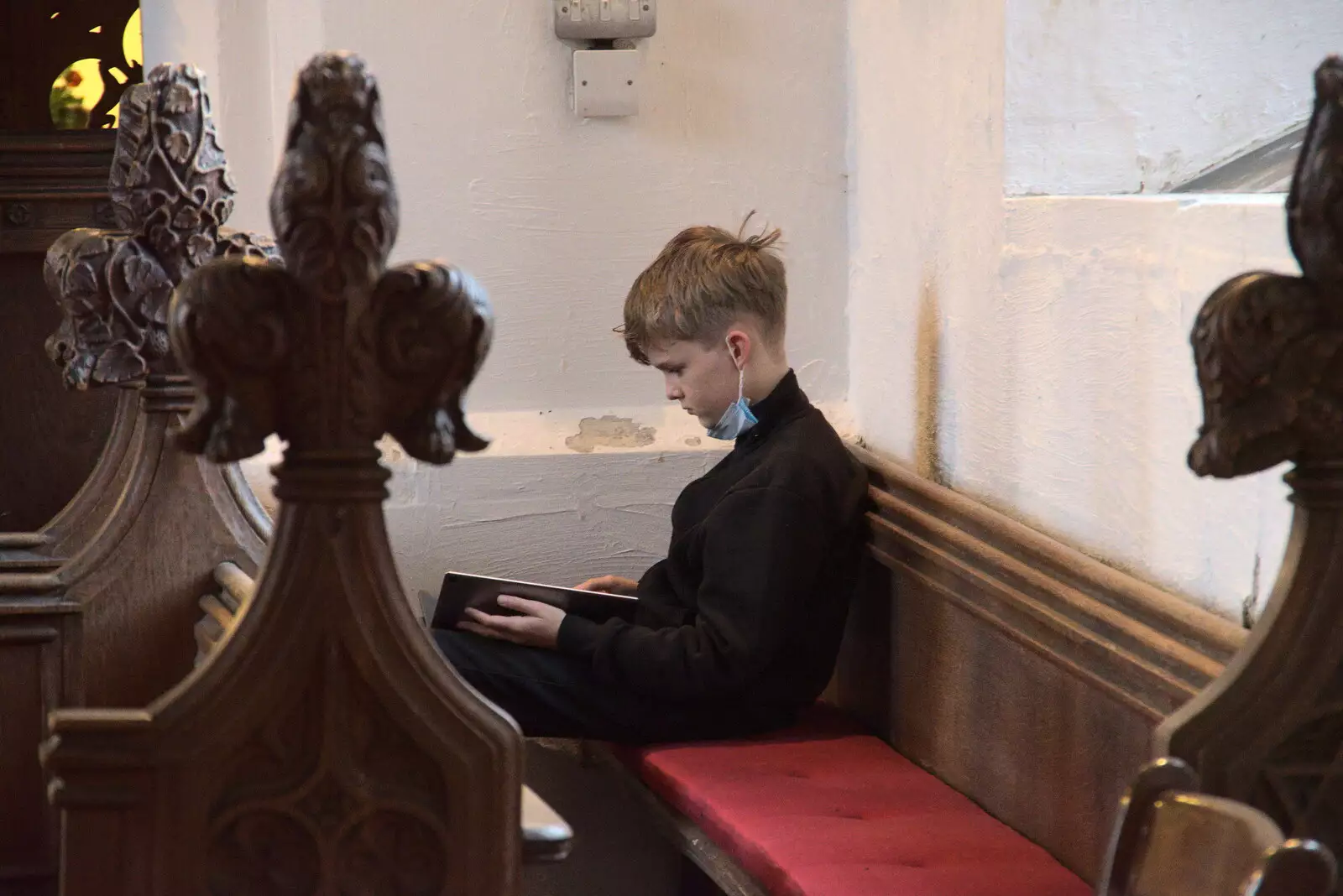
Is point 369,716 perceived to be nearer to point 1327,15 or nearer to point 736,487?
point 736,487

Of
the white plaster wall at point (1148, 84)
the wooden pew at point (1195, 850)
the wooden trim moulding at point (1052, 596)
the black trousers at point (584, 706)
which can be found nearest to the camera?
the wooden pew at point (1195, 850)

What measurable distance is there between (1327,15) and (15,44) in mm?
2712

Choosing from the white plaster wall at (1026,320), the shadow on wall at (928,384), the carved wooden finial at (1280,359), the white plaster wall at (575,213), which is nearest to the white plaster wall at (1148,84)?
the white plaster wall at (1026,320)

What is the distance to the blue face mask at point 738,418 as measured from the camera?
266 centimetres

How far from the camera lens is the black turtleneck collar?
8.78 ft

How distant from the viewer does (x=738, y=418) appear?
2.67 meters

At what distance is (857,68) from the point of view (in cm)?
324

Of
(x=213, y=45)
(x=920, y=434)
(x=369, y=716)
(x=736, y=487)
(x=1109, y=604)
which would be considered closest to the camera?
(x=369, y=716)

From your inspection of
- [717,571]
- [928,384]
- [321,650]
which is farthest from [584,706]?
[321,650]

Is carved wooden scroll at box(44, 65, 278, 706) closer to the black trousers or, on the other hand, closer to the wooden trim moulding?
the black trousers

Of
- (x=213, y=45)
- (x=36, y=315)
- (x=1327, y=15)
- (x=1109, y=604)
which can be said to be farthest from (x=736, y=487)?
(x=36, y=315)

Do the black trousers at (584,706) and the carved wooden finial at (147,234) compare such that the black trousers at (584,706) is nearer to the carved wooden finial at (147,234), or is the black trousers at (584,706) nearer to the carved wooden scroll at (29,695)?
the carved wooden scroll at (29,695)

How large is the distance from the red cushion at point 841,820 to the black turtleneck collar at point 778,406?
49 centimetres

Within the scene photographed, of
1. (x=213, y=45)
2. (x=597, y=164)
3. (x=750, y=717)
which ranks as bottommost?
(x=750, y=717)
